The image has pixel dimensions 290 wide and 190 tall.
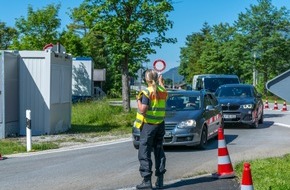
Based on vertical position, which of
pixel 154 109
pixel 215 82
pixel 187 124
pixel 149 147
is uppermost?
pixel 215 82

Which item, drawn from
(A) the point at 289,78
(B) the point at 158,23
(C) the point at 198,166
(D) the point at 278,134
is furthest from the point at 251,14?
(A) the point at 289,78

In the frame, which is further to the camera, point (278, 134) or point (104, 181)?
point (278, 134)

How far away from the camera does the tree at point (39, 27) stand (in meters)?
42.8

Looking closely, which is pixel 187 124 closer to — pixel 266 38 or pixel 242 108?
pixel 242 108

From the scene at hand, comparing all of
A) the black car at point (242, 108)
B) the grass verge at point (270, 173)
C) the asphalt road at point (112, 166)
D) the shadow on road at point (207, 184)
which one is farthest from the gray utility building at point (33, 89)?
the shadow on road at point (207, 184)

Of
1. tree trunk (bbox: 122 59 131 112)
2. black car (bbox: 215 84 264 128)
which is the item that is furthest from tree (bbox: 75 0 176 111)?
black car (bbox: 215 84 264 128)

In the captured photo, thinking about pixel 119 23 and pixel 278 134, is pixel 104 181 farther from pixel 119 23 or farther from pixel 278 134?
Answer: pixel 119 23

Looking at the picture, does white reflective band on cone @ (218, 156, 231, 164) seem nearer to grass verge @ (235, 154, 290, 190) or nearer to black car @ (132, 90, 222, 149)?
grass verge @ (235, 154, 290, 190)

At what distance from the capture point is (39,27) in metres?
43.5

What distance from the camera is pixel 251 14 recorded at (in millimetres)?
64625

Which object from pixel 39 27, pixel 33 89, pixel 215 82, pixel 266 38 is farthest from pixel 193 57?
pixel 33 89

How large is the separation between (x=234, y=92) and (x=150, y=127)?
12903mm

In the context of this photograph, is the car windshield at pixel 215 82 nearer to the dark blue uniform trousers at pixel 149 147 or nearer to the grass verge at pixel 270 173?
the grass verge at pixel 270 173

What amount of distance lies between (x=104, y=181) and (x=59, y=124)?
9.03m
